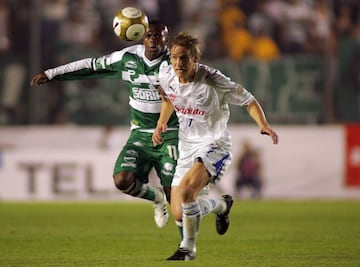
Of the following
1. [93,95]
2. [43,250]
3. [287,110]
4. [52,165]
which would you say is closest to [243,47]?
[287,110]

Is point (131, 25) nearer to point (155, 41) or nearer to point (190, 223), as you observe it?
point (155, 41)

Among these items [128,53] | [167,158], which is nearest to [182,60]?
[128,53]

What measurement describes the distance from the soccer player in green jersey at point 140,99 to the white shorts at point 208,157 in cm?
132

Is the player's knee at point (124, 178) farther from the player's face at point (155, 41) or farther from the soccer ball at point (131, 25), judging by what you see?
the soccer ball at point (131, 25)

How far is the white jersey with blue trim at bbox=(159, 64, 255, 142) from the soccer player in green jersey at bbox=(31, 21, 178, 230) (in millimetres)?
1133

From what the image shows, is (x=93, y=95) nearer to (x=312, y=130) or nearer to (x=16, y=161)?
(x=16, y=161)

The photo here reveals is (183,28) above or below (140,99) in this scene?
above

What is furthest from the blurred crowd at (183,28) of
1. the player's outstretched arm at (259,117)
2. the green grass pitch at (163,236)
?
the player's outstretched arm at (259,117)

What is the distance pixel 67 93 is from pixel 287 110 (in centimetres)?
373

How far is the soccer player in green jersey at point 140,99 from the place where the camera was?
31.6 feet

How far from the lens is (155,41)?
376 inches

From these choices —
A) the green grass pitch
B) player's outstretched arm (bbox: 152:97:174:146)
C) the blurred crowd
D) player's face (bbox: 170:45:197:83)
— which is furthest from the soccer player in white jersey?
the blurred crowd

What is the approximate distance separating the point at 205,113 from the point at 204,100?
123 mm

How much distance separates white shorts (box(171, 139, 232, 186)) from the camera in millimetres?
8172
